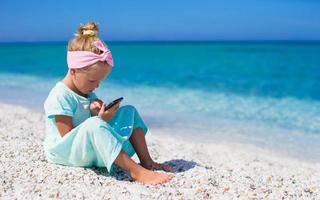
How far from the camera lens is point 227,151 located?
614 cm

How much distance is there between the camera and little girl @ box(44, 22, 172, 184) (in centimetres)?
355

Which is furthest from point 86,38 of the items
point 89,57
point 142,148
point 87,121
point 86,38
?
point 142,148

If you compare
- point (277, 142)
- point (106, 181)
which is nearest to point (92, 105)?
point (106, 181)

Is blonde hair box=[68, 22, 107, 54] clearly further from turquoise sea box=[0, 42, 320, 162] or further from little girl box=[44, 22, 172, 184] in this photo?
turquoise sea box=[0, 42, 320, 162]

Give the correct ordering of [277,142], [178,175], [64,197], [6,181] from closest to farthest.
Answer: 1. [64,197]
2. [6,181]
3. [178,175]
4. [277,142]

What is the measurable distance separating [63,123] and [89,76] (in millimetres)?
397

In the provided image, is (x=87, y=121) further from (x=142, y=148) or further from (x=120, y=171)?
(x=142, y=148)

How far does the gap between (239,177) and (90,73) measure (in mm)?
1404

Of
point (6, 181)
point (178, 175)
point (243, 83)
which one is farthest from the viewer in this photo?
point (243, 83)

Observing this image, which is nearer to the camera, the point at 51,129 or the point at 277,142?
the point at 51,129

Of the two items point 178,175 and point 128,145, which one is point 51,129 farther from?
point 178,175

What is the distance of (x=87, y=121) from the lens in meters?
3.53

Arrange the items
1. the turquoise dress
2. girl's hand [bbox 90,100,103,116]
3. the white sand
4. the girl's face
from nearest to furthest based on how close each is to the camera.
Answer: the white sand, the turquoise dress, the girl's face, girl's hand [bbox 90,100,103,116]

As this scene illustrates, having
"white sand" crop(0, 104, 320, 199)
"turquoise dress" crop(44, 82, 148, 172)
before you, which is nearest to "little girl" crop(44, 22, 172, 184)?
"turquoise dress" crop(44, 82, 148, 172)
